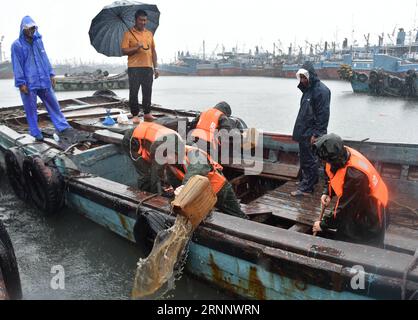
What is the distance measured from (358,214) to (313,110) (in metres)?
1.83

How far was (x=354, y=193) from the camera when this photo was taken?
9.07 feet

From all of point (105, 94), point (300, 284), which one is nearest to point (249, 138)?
point (300, 284)

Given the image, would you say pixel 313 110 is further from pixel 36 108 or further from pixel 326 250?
pixel 36 108

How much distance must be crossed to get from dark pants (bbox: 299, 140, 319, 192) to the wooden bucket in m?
1.85

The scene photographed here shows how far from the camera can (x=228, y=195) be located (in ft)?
12.0

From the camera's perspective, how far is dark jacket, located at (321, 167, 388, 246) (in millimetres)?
2725

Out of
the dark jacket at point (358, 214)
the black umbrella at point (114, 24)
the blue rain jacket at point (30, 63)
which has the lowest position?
the dark jacket at point (358, 214)

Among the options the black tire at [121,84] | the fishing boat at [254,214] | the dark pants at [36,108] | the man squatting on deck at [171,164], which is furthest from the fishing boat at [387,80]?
the man squatting on deck at [171,164]

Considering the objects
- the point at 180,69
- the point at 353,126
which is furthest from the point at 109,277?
the point at 180,69

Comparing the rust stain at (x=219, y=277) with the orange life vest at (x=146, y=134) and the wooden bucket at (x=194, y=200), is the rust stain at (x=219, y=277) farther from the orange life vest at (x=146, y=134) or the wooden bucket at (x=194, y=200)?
the orange life vest at (x=146, y=134)

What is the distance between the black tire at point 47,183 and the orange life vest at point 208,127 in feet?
6.41

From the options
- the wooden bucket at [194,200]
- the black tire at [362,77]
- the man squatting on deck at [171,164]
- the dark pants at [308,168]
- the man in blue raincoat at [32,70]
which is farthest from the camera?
the black tire at [362,77]

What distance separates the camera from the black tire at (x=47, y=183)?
186 inches
